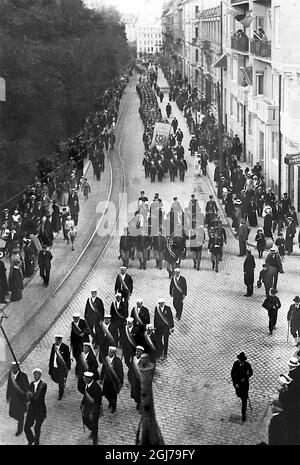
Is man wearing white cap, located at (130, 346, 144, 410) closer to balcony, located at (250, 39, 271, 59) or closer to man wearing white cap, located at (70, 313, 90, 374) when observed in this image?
man wearing white cap, located at (70, 313, 90, 374)

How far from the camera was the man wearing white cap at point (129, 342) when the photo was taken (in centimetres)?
1380

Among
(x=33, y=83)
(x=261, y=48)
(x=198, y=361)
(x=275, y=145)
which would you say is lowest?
(x=198, y=361)

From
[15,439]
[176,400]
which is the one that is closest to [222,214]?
[176,400]

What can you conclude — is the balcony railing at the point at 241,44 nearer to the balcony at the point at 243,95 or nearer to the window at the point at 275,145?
the balcony at the point at 243,95

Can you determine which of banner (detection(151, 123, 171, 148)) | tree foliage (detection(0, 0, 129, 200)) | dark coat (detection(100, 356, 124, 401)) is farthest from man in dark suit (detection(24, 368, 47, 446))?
banner (detection(151, 123, 171, 148))

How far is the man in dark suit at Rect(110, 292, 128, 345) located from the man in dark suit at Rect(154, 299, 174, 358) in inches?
25.7

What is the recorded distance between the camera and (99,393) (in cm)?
1173

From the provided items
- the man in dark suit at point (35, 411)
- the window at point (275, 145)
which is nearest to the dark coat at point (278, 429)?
the man in dark suit at point (35, 411)

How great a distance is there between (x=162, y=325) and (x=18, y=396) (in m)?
3.70

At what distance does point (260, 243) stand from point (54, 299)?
20.6 ft

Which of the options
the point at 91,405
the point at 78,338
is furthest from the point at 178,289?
the point at 91,405

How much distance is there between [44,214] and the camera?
25703mm

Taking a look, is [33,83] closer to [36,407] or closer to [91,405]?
[36,407]
